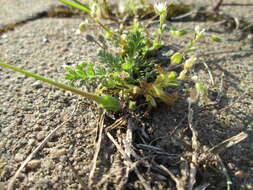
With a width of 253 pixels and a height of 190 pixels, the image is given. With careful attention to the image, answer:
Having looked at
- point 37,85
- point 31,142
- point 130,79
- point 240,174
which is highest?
point 37,85

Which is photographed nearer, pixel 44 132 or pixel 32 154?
pixel 32 154

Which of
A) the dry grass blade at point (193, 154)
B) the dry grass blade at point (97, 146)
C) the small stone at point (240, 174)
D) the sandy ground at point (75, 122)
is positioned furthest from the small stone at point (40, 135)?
the small stone at point (240, 174)

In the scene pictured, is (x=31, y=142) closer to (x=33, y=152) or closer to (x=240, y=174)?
(x=33, y=152)

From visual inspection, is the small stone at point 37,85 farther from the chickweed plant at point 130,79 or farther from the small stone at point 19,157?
the small stone at point 19,157

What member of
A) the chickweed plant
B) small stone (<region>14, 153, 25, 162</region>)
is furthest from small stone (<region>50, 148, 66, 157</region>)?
the chickweed plant

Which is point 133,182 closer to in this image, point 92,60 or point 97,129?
point 97,129

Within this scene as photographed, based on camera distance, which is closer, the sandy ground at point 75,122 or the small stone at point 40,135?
the sandy ground at point 75,122

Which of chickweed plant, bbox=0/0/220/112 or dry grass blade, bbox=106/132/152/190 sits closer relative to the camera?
dry grass blade, bbox=106/132/152/190

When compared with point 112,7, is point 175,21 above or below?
below

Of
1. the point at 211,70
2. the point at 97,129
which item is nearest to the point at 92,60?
the point at 97,129

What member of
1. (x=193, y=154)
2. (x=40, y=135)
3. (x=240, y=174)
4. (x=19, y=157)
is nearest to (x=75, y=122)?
(x=40, y=135)

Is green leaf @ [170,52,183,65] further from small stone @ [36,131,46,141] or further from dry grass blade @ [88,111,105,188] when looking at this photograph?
small stone @ [36,131,46,141]
